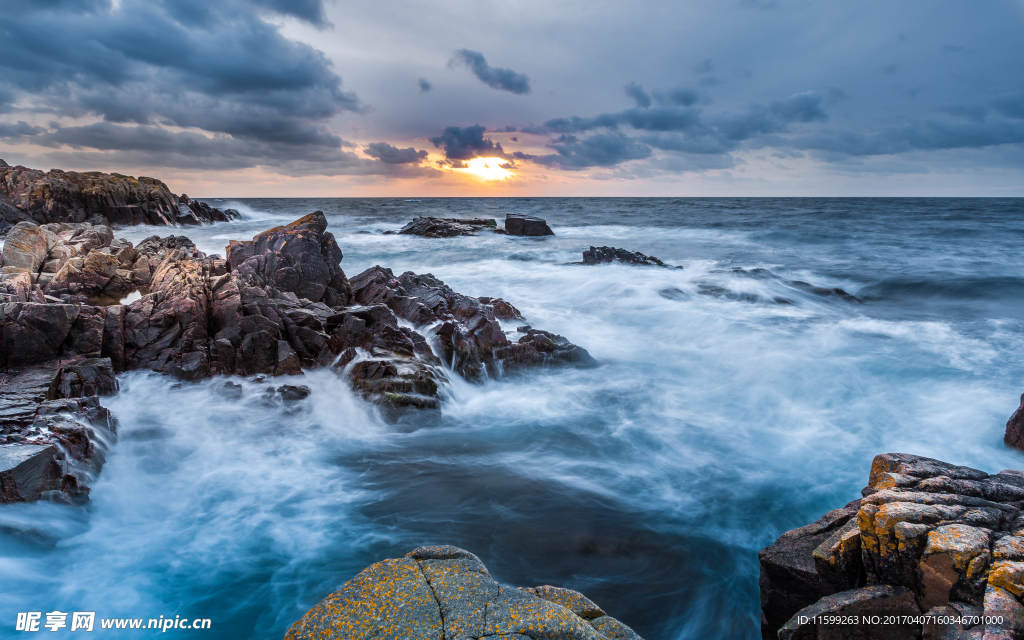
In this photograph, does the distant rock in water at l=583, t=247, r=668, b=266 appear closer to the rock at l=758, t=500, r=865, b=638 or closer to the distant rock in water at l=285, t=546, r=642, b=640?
the rock at l=758, t=500, r=865, b=638

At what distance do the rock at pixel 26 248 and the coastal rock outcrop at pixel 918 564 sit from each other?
15.2 meters

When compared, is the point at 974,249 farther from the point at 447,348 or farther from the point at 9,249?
the point at 9,249

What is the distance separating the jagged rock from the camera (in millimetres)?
31906

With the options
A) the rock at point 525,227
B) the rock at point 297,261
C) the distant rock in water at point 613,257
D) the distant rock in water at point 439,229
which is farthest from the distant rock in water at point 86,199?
the distant rock in water at point 613,257

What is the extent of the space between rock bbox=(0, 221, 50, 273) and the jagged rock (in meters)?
22.6

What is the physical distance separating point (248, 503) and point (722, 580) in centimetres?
597

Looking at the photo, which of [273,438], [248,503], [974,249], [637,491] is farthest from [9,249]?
[974,249]

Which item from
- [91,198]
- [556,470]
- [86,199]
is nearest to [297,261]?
[556,470]

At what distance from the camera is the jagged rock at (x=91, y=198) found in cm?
3191

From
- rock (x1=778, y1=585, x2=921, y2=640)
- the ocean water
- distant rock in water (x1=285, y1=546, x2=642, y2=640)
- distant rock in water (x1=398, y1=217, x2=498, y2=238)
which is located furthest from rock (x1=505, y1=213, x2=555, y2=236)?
distant rock in water (x1=285, y1=546, x2=642, y2=640)

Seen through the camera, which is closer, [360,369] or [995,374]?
[360,369]

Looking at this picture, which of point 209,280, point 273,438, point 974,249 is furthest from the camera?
point 974,249

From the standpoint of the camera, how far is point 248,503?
20.8 ft

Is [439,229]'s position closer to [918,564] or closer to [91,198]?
[91,198]
